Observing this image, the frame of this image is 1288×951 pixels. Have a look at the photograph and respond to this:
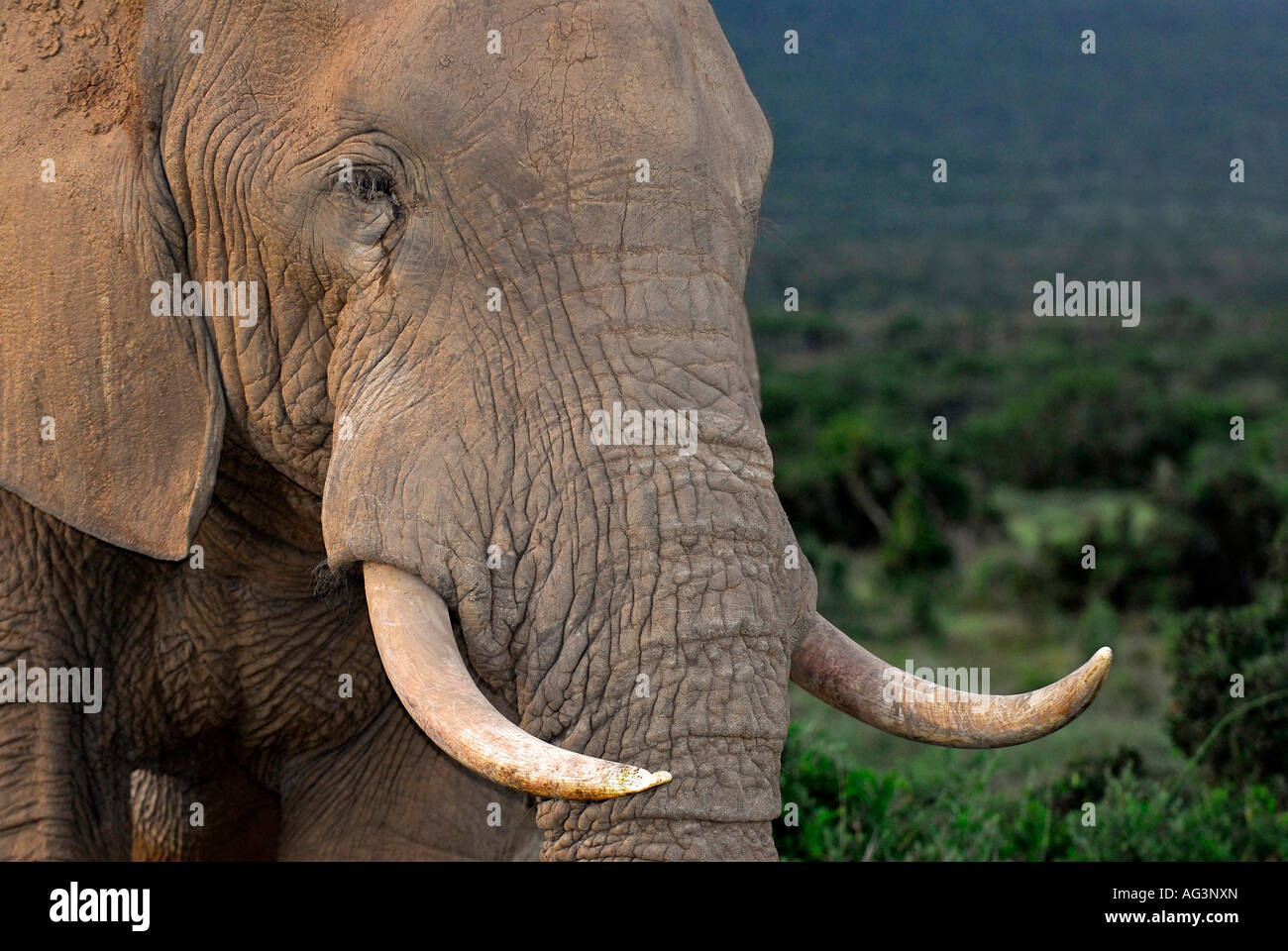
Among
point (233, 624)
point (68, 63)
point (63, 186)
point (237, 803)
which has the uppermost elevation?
point (68, 63)

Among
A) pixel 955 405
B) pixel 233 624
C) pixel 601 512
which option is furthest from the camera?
pixel 955 405

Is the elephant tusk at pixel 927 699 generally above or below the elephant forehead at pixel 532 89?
below

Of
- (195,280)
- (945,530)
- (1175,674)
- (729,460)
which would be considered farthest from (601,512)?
(945,530)

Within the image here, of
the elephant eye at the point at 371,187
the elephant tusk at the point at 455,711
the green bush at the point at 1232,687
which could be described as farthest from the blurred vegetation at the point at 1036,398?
the elephant tusk at the point at 455,711

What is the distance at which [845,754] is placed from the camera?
5629 millimetres

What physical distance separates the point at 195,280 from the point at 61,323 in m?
0.24

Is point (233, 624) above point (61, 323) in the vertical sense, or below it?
below

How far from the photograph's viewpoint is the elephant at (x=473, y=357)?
2.72 meters

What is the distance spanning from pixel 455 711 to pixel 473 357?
1.90ft

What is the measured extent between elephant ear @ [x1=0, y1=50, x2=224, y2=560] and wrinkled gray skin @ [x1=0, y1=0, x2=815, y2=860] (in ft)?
0.04

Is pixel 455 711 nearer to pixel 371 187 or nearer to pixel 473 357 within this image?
pixel 473 357

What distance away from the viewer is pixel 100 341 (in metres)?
3.10

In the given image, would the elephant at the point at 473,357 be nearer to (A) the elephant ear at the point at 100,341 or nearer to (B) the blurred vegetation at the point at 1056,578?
(A) the elephant ear at the point at 100,341

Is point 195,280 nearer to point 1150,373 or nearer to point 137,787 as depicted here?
point 137,787
